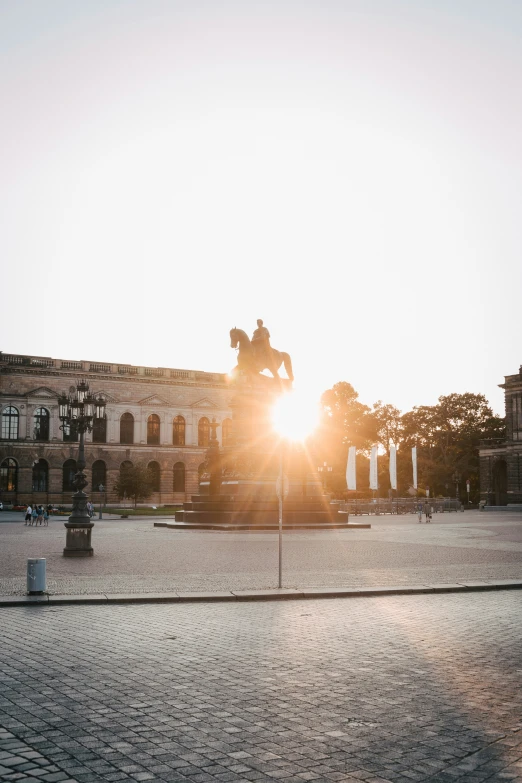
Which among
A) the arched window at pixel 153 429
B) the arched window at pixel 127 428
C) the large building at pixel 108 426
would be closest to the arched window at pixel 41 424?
the large building at pixel 108 426

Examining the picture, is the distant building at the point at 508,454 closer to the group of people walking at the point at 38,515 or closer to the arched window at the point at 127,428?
the arched window at the point at 127,428

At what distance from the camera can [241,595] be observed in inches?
558

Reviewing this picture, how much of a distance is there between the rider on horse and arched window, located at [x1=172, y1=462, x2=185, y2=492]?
5495 cm

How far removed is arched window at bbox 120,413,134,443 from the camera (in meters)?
91.7

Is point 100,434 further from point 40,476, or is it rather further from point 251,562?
point 251,562

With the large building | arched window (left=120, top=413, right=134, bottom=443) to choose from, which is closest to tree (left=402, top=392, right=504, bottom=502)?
the large building

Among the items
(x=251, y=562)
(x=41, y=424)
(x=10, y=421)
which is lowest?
(x=251, y=562)

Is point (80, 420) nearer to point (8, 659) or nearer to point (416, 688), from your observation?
point (8, 659)

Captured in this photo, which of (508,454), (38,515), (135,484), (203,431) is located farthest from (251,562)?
(508,454)

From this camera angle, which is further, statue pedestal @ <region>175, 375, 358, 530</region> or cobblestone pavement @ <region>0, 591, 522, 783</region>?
statue pedestal @ <region>175, 375, 358, 530</region>

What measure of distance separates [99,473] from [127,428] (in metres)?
5.99

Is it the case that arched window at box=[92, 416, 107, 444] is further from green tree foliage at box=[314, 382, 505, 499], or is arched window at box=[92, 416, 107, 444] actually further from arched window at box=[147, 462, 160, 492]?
green tree foliage at box=[314, 382, 505, 499]

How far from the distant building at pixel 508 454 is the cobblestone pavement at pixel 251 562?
66.4m

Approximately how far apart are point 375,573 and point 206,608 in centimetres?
604
